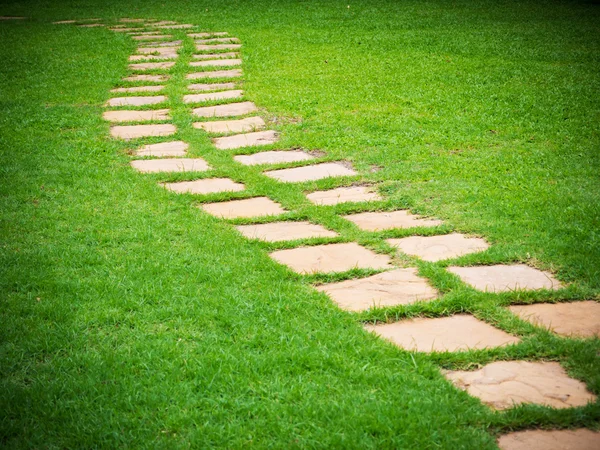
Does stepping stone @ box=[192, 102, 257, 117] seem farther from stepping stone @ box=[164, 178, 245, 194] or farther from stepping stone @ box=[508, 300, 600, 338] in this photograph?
stepping stone @ box=[508, 300, 600, 338]

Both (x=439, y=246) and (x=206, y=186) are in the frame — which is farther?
(x=206, y=186)

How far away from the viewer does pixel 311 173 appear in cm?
451

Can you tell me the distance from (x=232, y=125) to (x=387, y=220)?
A: 2393mm

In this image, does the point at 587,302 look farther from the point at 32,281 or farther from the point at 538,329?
the point at 32,281

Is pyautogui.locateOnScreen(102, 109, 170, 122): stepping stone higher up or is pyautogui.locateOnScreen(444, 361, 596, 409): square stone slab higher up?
pyautogui.locateOnScreen(102, 109, 170, 122): stepping stone

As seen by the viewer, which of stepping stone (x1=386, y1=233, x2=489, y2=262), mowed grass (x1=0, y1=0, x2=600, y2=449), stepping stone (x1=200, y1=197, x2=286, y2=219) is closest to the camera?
mowed grass (x1=0, y1=0, x2=600, y2=449)

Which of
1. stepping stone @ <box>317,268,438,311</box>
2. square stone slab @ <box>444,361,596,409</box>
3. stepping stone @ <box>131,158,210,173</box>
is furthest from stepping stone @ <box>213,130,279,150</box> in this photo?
square stone slab @ <box>444,361,596,409</box>

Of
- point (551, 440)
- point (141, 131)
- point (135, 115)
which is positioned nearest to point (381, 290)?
point (551, 440)

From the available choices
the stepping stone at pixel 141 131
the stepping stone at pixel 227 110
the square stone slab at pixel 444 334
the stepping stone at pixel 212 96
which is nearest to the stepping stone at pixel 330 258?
the square stone slab at pixel 444 334

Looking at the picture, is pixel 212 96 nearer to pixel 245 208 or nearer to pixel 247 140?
pixel 247 140

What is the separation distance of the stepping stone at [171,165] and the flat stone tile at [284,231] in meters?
1.11

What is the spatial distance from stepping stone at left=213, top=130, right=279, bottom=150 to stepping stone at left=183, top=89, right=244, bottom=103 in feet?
3.68

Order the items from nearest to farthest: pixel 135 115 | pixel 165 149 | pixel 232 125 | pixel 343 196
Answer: pixel 343 196 < pixel 165 149 < pixel 232 125 < pixel 135 115

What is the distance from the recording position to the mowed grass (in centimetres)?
211
